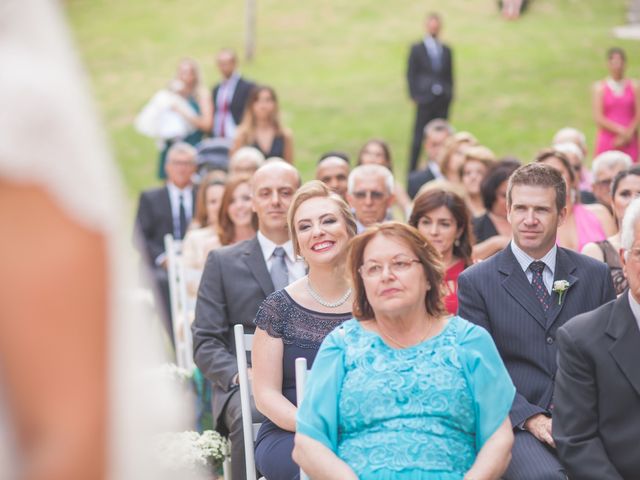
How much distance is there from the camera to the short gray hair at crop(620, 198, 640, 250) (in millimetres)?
4027

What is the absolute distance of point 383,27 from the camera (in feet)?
94.7

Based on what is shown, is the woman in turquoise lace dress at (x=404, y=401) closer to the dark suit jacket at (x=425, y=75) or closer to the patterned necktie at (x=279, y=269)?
the patterned necktie at (x=279, y=269)

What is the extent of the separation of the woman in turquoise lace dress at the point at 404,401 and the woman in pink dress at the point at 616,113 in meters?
11.0

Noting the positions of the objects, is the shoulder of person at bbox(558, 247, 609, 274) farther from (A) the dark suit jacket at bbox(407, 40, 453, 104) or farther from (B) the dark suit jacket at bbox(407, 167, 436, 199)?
(A) the dark suit jacket at bbox(407, 40, 453, 104)

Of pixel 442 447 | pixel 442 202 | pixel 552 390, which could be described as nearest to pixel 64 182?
pixel 442 447

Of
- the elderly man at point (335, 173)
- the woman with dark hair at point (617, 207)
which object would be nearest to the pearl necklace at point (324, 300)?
the woman with dark hair at point (617, 207)

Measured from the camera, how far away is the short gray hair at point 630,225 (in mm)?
4027

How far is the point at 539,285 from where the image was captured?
4.82 meters

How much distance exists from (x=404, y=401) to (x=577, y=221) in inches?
136

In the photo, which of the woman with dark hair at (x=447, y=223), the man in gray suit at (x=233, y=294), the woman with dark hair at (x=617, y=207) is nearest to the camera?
the man in gray suit at (x=233, y=294)

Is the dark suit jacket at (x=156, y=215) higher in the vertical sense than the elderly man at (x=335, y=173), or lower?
lower

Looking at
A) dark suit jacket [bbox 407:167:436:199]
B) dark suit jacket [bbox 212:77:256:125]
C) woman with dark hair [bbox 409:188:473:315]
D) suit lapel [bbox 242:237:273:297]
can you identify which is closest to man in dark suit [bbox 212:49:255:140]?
dark suit jacket [bbox 212:77:256:125]

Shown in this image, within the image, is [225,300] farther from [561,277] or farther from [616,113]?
[616,113]

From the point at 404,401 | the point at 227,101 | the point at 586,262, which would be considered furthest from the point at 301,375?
the point at 227,101
